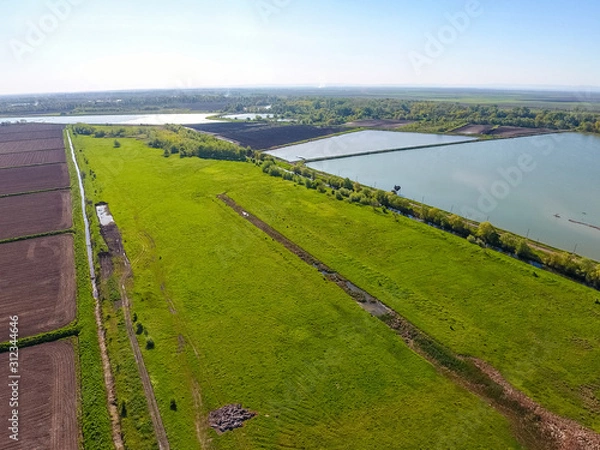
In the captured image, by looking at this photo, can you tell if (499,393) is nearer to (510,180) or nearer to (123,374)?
(123,374)

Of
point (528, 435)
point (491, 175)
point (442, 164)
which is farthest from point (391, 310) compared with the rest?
point (442, 164)

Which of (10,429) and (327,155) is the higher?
(327,155)

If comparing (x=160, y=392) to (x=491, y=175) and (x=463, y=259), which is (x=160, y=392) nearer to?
(x=463, y=259)

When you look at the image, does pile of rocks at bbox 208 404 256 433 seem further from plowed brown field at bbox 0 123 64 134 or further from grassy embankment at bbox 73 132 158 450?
plowed brown field at bbox 0 123 64 134

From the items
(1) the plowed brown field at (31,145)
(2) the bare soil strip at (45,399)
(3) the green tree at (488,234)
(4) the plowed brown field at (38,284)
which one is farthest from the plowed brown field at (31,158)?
(3) the green tree at (488,234)

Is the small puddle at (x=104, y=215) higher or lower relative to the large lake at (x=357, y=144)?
lower

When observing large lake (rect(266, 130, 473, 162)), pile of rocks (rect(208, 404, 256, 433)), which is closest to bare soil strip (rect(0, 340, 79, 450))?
pile of rocks (rect(208, 404, 256, 433))

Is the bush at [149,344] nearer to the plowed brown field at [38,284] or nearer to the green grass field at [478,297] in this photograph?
the plowed brown field at [38,284]
